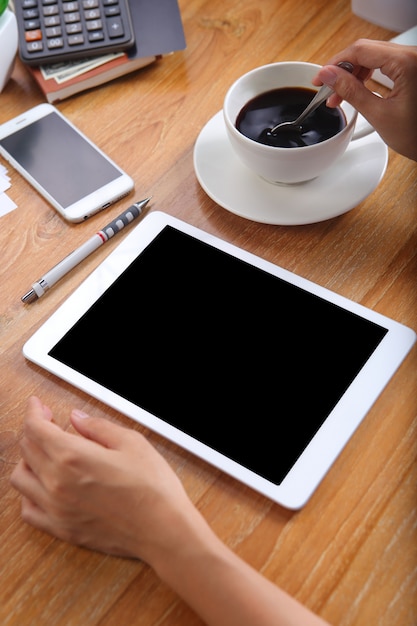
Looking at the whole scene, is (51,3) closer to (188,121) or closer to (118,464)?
(188,121)

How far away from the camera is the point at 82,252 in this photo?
0.89 metres

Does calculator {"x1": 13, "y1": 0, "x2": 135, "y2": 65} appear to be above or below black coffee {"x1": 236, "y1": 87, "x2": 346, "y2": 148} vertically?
above

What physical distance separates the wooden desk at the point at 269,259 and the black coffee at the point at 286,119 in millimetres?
110

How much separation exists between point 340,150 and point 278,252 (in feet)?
0.49

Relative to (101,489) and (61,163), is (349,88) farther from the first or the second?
(101,489)

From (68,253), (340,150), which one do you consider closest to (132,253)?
(68,253)

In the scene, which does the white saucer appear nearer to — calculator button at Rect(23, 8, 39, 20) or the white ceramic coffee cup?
the white ceramic coffee cup

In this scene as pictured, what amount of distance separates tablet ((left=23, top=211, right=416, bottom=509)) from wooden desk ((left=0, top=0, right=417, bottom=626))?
23 mm

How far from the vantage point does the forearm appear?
619 mm

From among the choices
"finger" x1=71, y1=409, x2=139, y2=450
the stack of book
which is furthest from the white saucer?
"finger" x1=71, y1=409, x2=139, y2=450

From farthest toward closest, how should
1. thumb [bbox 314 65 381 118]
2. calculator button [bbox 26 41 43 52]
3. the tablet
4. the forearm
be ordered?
calculator button [bbox 26 41 43 52], thumb [bbox 314 65 381 118], the tablet, the forearm

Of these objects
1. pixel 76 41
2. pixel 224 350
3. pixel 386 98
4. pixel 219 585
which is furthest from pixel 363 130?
pixel 219 585

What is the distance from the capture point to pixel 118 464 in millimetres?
693

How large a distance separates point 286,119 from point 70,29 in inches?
16.2
